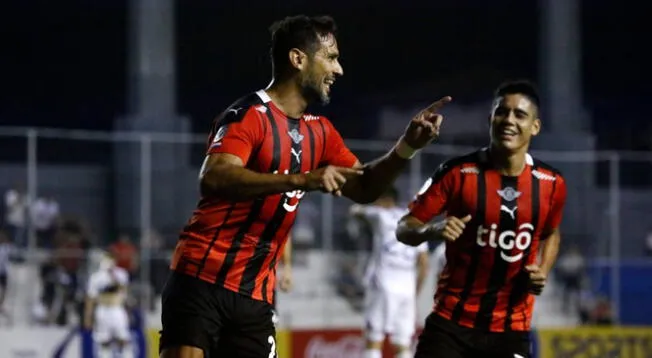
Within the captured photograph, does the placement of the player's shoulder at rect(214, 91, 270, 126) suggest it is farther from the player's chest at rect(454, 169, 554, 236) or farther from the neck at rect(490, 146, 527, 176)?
the neck at rect(490, 146, 527, 176)

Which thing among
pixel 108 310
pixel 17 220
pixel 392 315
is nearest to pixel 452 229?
pixel 392 315

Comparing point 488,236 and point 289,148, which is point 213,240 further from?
point 488,236

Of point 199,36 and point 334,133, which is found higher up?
point 199,36

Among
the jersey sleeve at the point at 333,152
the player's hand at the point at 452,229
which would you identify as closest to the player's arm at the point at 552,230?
the player's hand at the point at 452,229

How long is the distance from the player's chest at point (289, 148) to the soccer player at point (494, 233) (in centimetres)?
102

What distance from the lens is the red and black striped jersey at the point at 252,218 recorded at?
6.86 metres

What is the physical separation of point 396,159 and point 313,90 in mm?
539

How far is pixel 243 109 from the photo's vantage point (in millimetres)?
6867

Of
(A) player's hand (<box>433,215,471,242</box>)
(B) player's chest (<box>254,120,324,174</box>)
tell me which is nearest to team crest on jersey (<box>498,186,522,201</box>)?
(A) player's hand (<box>433,215,471,242</box>)

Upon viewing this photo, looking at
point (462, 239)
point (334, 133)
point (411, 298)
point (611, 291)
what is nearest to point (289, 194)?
point (334, 133)

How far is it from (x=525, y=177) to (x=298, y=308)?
35.1ft

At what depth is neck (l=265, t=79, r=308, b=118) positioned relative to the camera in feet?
23.2

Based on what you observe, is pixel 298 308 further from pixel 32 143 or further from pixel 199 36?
pixel 199 36

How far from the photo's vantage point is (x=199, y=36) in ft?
132
